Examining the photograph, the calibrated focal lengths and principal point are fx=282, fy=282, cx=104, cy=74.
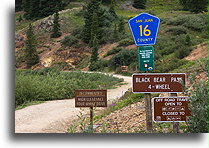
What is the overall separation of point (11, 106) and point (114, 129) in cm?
193

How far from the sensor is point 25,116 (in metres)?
7.66

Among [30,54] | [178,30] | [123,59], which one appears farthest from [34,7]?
[178,30]

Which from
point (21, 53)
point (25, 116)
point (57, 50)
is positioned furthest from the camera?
point (57, 50)

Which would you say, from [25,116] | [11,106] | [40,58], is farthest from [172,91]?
[40,58]

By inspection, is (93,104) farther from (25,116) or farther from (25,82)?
(25,82)

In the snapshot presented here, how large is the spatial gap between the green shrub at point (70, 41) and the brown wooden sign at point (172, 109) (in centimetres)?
2878

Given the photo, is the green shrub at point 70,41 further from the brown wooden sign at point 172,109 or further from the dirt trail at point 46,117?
the brown wooden sign at point 172,109

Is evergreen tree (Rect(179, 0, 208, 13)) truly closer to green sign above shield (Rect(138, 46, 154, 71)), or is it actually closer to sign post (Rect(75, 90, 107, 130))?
sign post (Rect(75, 90, 107, 130))

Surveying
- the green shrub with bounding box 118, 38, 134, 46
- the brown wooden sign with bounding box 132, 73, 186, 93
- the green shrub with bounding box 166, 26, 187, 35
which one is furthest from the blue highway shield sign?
the green shrub with bounding box 166, 26, 187, 35

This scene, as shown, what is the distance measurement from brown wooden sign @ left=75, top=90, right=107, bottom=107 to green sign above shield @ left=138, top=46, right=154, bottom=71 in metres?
1.16

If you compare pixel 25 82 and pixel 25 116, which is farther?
pixel 25 82

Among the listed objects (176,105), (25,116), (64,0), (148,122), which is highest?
(64,0)

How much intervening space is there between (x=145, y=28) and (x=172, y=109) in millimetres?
1234

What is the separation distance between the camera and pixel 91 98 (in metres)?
5.05
